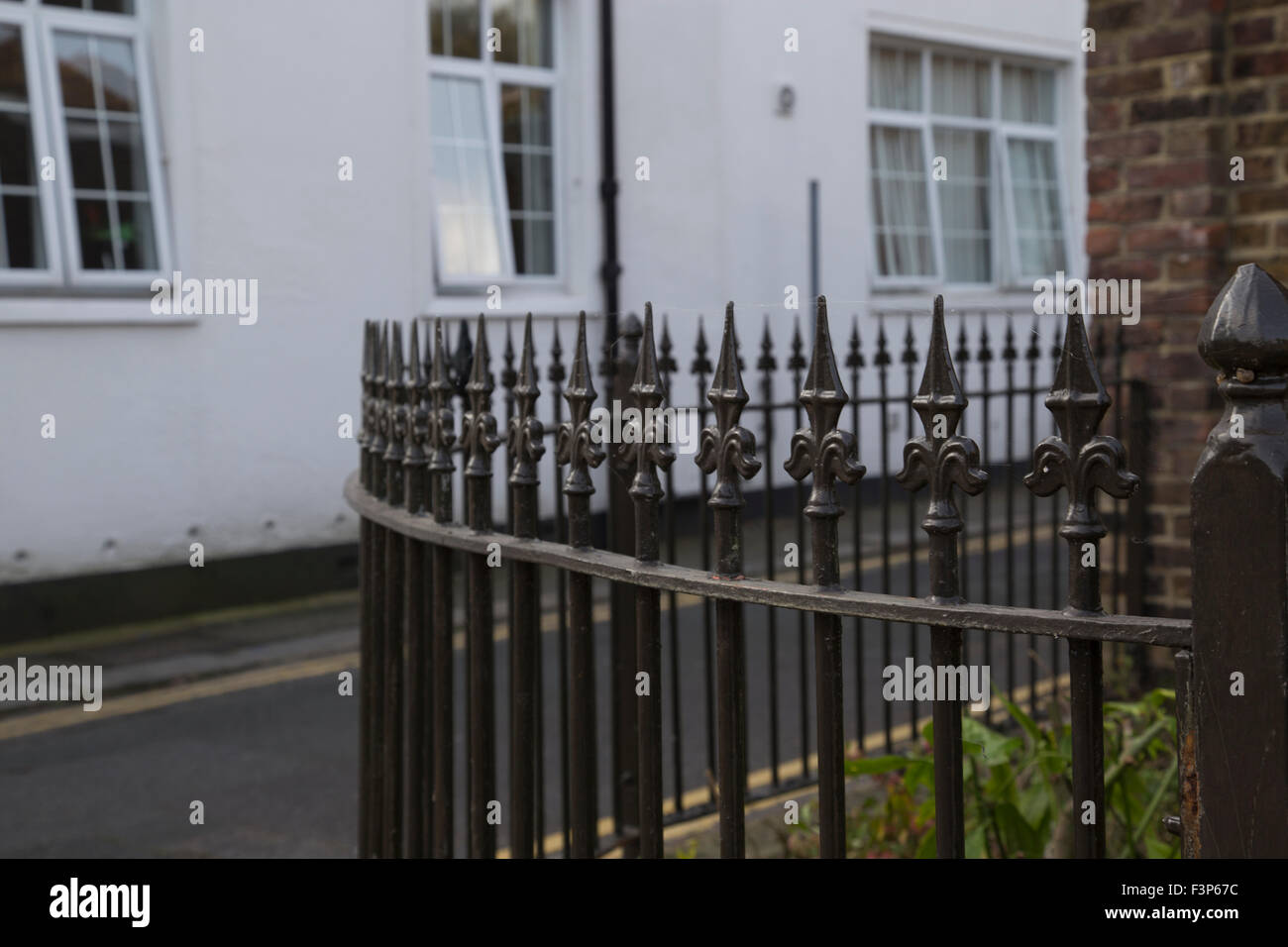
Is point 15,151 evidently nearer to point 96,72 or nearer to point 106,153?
point 106,153

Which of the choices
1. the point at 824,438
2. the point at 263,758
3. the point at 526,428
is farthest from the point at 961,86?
the point at 824,438

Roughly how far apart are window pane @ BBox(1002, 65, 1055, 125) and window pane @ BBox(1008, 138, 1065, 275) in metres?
0.25

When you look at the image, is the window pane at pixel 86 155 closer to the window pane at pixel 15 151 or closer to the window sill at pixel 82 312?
the window pane at pixel 15 151

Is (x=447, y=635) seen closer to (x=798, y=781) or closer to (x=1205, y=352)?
(x=1205, y=352)

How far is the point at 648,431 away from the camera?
206 cm

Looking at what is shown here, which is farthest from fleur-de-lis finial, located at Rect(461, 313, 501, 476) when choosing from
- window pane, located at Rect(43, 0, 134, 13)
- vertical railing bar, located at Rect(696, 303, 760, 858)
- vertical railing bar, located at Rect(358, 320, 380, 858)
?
window pane, located at Rect(43, 0, 134, 13)

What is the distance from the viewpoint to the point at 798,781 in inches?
193

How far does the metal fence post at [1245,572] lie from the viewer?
1441mm

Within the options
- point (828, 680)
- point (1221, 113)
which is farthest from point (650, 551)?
point (1221, 113)

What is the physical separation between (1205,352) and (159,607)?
7.72 metres

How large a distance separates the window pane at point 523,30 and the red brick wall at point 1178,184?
6.22 meters

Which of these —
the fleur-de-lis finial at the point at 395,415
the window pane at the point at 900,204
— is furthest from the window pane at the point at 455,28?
the fleur-de-lis finial at the point at 395,415

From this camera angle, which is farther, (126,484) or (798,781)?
(126,484)

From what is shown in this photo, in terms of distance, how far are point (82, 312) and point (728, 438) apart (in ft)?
22.6
